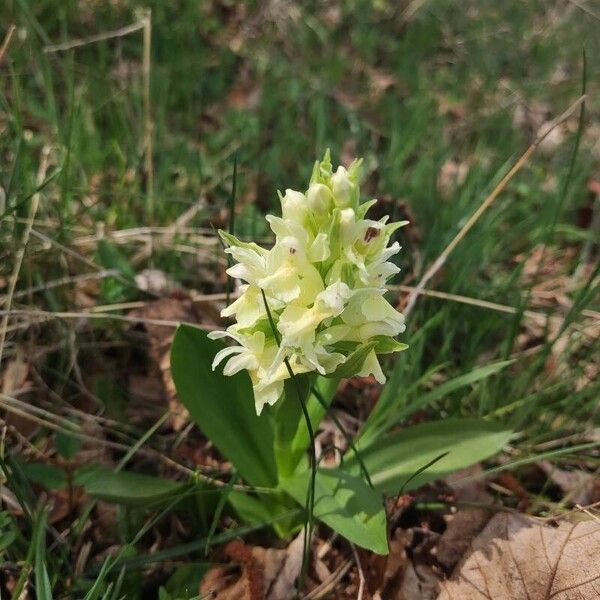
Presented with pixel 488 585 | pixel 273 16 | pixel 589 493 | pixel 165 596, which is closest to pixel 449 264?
pixel 589 493

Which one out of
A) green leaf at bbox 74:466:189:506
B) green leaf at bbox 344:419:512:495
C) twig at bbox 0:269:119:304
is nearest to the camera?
green leaf at bbox 74:466:189:506

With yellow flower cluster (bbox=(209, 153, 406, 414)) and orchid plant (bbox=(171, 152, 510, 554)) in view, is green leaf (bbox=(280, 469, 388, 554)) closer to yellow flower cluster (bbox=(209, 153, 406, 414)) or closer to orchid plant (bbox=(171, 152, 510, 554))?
orchid plant (bbox=(171, 152, 510, 554))

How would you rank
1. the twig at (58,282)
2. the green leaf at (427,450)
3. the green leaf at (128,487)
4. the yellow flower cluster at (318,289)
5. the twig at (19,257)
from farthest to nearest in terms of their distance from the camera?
the twig at (58,282)
the twig at (19,257)
the green leaf at (427,450)
the green leaf at (128,487)
the yellow flower cluster at (318,289)

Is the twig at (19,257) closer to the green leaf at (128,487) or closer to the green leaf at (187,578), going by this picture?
the green leaf at (128,487)

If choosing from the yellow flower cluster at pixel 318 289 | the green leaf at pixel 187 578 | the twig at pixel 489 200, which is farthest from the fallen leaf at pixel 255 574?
the twig at pixel 489 200

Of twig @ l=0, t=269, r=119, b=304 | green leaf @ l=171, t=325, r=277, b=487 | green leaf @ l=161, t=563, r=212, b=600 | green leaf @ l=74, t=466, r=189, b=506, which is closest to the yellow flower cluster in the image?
green leaf @ l=171, t=325, r=277, b=487

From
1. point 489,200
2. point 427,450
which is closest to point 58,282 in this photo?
point 427,450
